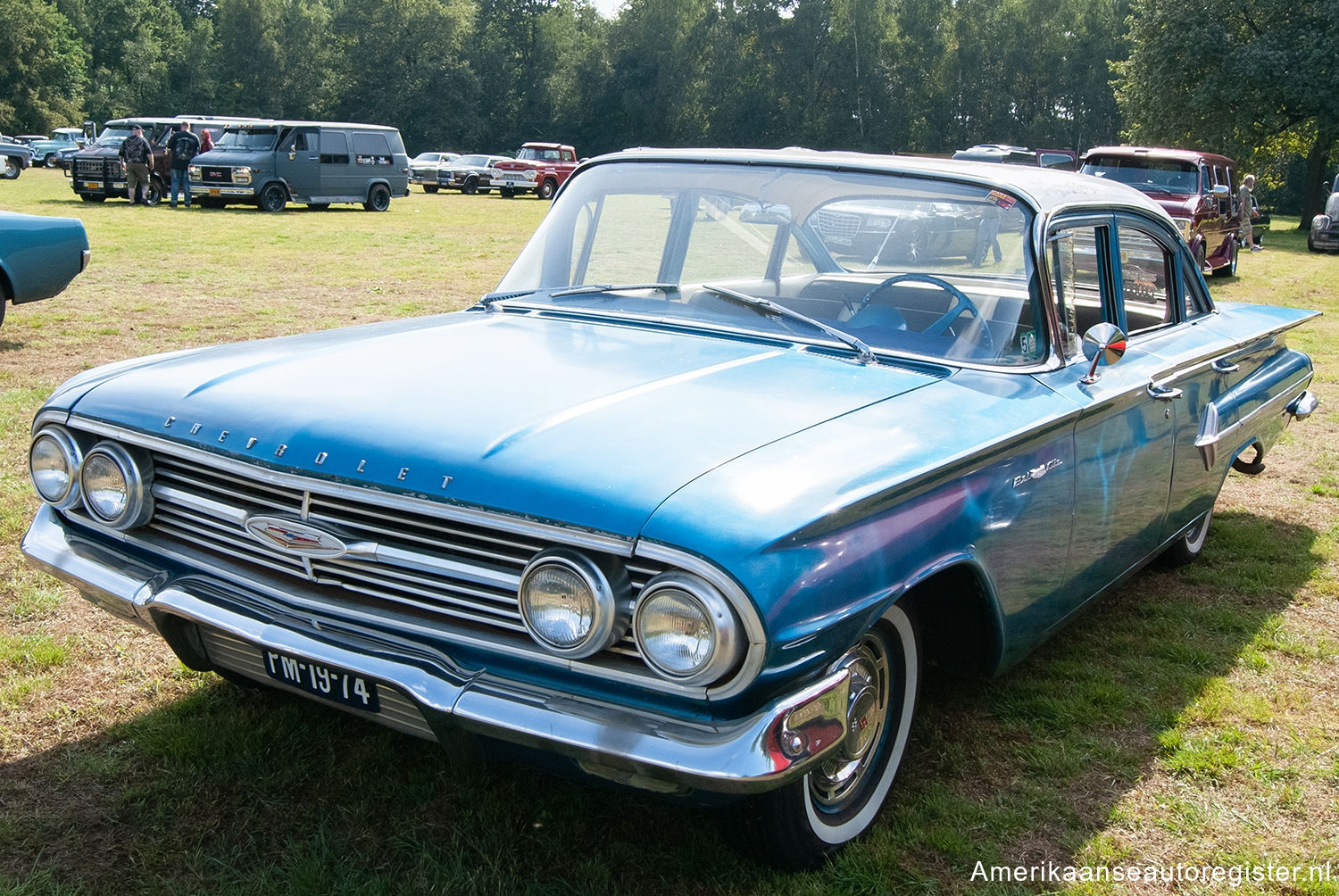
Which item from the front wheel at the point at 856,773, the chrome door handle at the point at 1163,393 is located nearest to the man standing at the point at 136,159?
the chrome door handle at the point at 1163,393

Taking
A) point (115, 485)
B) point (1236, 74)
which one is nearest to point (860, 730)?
point (115, 485)

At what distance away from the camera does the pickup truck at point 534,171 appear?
106 feet

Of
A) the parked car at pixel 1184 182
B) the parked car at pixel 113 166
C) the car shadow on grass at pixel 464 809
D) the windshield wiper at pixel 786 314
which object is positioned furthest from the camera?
the parked car at pixel 113 166

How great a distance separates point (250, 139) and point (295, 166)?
926 millimetres

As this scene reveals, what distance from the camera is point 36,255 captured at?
780cm

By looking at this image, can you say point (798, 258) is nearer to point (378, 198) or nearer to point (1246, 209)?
point (1246, 209)

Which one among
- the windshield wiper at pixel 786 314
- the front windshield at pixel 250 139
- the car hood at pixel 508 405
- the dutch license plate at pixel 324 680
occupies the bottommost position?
the dutch license plate at pixel 324 680

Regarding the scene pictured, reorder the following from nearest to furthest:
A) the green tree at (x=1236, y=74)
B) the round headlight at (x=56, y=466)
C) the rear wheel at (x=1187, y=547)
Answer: the round headlight at (x=56, y=466) → the rear wheel at (x=1187, y=547) → the green tree at (x=1236, y=74)

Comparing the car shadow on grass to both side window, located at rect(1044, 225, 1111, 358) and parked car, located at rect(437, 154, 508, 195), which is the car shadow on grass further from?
parked car, located at rect(437, 154, 508, 195)

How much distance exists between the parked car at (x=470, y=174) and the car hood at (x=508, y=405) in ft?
102

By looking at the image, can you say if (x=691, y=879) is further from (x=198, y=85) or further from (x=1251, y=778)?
(x=198, y=85)

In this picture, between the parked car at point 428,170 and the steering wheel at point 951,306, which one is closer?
the steering wheel at point 951,306

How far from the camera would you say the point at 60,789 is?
2887mm

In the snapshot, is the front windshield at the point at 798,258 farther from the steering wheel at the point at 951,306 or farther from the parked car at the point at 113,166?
the parked car at the point at 113,166
